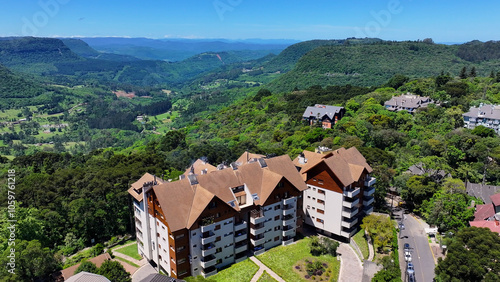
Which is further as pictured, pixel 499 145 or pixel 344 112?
pixel 344 112

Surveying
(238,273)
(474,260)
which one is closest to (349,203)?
(474,260)

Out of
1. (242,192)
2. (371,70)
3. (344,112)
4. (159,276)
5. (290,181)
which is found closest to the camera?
(159,276)

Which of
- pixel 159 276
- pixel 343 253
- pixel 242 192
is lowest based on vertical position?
pixel 343 253

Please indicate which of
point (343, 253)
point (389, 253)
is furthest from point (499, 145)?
point (343, 253)

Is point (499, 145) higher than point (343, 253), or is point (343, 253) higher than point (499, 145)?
point (499, 145)

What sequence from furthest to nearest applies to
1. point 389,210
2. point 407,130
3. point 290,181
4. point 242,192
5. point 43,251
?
point 407,130, point 389,210, point 290,181, point 242,192, point 43,251

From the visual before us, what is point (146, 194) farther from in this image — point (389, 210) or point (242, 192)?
point (389, 210)
